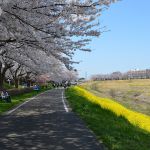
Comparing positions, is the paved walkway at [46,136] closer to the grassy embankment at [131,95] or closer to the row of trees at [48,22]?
the row of trees at [48,22]

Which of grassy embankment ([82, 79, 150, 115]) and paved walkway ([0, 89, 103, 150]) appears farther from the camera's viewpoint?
grassy embankment ([82, 79, 150, 115])

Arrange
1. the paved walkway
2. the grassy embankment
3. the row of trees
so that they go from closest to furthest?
1. the paved walkway
2. the row of trees
3. the grassy embankment

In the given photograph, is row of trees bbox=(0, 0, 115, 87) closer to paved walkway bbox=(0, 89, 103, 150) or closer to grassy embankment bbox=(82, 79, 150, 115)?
paved walkway bbox=(0, 89, 103, 150)

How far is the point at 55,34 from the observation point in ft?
58.1

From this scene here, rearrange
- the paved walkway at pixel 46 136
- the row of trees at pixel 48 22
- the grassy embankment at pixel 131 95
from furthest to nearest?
the grassy embankment at pixel 131 95 < the row of trees at pixel 48 22 < the paved walkway at pixel 46 136

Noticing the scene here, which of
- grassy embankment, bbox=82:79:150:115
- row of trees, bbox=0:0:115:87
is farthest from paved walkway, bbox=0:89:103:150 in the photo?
grassy embankment, bbox=82:79:150:115

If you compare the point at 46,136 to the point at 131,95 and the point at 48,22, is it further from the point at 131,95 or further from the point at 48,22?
the point at 131,95

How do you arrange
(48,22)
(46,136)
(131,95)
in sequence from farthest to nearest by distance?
(131,95) < (48,22) < (46,136)

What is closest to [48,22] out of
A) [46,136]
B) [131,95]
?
[46,136]

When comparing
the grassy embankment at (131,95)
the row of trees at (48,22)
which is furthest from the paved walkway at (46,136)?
the grassy embankment at (131,95)

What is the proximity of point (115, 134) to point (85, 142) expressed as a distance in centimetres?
206

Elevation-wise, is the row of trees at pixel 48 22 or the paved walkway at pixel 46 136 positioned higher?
the row of trees at pixel 48 22

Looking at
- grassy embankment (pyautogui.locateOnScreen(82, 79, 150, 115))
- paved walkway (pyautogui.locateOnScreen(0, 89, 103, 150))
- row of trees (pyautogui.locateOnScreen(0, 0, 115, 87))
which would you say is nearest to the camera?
paved walkway (pyautogui.locateOnScreen(0, 89, 103, 150))

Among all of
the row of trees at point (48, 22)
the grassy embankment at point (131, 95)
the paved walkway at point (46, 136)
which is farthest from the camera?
the grassy embankment at point (131, 95)
